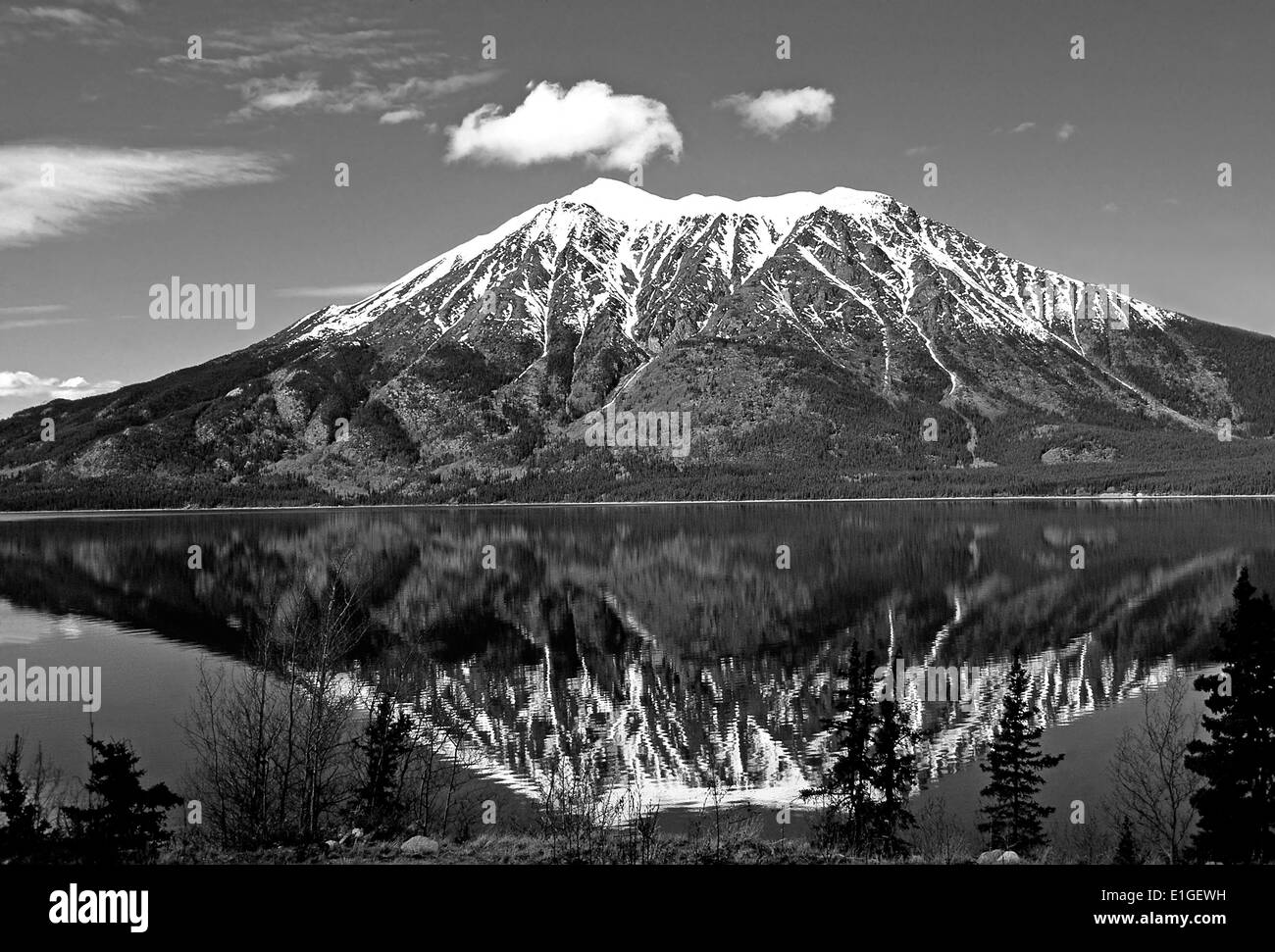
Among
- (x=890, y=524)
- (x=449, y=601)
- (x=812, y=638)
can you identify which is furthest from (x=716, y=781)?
(x=890, y=524)

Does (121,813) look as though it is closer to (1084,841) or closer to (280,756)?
(280,756)

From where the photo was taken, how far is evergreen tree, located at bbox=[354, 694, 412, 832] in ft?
92.6

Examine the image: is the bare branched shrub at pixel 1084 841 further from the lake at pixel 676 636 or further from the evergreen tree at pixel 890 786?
the evergreen tree at pixel 890 786

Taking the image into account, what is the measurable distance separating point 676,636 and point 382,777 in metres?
39.5

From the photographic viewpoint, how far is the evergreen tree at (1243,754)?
26.9m

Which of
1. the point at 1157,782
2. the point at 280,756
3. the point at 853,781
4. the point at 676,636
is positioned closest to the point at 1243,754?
the point at 1157,782

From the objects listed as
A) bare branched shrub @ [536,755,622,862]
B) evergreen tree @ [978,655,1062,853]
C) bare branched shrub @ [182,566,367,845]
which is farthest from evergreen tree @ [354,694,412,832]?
evergreen tree @ [978,655,1062,853]

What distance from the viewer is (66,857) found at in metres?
18.4

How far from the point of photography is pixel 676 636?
223ft

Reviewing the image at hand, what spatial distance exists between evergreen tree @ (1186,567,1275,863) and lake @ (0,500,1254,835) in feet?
18.4

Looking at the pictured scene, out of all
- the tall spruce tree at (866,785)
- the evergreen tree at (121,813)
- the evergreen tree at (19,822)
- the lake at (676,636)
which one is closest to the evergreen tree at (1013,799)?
the lake at (676,636)

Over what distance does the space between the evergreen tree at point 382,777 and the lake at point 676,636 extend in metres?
5.41

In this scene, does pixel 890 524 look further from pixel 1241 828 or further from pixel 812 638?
pixel 1241 828
